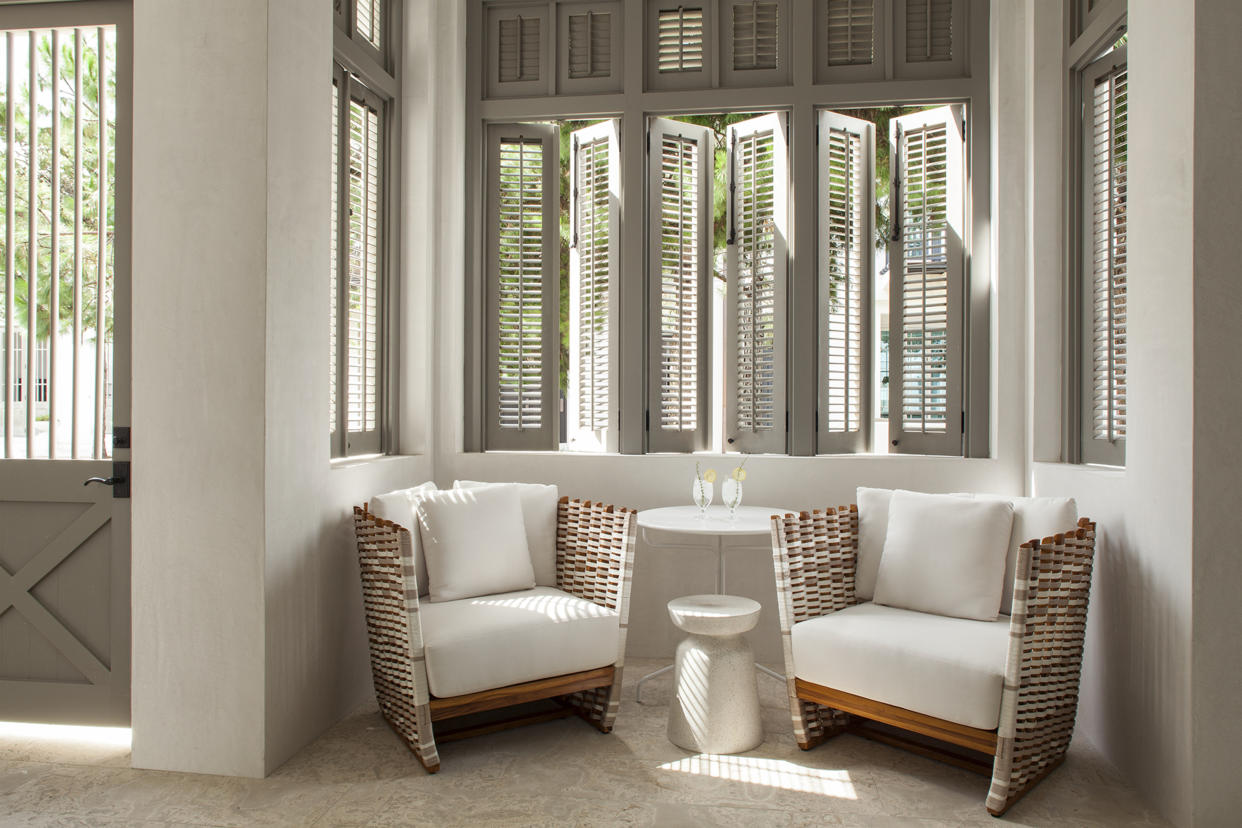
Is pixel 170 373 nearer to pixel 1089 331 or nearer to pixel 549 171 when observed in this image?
pixel 549 171

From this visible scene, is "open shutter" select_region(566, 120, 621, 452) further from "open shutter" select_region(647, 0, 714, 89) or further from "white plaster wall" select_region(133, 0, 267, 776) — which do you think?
"white plaster wall" select_region(133, 0, 267, 776)

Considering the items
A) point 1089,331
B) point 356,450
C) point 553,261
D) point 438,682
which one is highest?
point 553,261

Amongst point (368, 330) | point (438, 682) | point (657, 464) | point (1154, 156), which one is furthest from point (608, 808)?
point (1154, 156)

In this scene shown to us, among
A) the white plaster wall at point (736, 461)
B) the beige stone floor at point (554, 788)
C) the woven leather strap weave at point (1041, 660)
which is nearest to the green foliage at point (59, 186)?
the white plaster wall at point (736, 461)

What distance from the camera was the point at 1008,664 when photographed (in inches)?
92.5

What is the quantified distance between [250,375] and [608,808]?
162cm

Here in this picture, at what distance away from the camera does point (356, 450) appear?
350 centimetres

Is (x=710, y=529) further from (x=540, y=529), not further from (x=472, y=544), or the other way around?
(x=472, y=544)

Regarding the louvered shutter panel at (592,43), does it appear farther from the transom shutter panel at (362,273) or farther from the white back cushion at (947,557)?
the white back cushion at (947,557)

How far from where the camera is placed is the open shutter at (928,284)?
3791mm

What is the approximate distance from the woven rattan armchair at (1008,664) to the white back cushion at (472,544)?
37.1 inches

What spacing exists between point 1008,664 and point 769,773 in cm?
79

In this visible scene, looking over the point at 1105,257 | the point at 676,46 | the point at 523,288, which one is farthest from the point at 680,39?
the point at 1105,257

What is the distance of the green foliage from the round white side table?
2.11 metres
